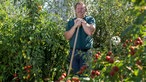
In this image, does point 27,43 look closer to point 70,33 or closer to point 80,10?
point 70,33

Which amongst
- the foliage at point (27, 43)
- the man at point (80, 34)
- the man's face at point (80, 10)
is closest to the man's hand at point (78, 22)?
the man at point (80, 34)

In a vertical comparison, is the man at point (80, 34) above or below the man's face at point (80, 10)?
below

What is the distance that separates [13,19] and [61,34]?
2.30 ft

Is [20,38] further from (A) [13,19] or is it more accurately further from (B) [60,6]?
(B) [60,6]

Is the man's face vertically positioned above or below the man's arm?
above

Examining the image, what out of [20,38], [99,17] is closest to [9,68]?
[20,38]

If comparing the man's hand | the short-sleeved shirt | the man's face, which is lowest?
the short-sleeved shirt

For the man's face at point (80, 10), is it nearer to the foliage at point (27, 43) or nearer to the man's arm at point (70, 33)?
the man's arm at point (70, 33)

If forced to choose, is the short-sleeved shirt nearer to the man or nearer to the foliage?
the man

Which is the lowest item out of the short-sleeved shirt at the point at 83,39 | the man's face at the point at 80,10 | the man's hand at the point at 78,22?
the short-sleeved shirt at the point at 83,39

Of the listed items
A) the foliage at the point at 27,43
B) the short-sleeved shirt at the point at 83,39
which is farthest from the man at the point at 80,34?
the foliage at the point at 27,43

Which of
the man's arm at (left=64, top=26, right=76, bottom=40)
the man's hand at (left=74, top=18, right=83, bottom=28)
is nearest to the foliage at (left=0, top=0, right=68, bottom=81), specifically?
the man's arm at (left=64, top=26, right=76, bottom=40)

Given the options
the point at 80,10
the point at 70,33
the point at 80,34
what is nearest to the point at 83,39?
the point at 80,34

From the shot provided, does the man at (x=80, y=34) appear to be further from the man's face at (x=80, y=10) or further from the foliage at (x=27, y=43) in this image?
the foliage at (x=27, y=43)
